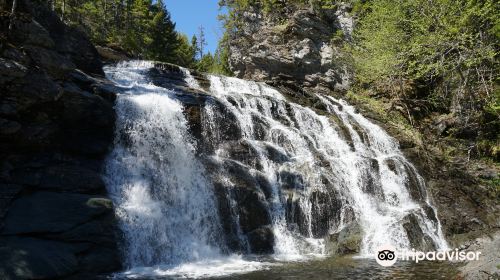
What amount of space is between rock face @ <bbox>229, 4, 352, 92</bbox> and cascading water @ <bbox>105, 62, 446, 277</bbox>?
14.1 meters

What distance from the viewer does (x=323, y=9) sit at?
126ft

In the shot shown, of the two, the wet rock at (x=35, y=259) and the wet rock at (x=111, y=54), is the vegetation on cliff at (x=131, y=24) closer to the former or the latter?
the wet rock at (x=111, y=54)

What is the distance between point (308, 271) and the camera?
11.9 metres

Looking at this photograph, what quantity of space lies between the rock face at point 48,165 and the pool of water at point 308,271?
1.63 meters

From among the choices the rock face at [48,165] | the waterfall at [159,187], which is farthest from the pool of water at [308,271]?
the rock face at [48,165]

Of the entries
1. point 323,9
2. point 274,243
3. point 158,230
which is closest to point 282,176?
point 274,243

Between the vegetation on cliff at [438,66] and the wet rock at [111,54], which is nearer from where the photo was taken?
the vegetation on cliff at [438,66]

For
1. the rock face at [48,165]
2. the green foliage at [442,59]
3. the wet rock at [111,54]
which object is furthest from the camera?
the wet rock at [111,54]

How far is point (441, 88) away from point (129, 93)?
20.6 meters

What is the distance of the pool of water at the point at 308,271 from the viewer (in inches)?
438

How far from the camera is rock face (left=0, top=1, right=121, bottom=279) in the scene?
35.4 feet

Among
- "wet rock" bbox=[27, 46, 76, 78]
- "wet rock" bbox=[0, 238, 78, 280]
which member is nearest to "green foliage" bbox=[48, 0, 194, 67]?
"wet rock" bbox=[27, 46, 76, 78]

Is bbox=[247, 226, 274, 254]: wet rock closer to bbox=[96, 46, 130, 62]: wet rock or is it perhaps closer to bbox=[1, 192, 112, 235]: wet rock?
bbox=[1, 192, 112, 235]: wet rock

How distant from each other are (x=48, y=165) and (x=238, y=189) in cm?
678
